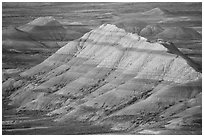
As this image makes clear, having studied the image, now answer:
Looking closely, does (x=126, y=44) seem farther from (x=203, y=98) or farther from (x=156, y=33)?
(x=203, y=98)

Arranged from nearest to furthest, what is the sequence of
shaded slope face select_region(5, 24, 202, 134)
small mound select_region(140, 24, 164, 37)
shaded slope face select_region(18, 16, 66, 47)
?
shaded slope face select_region(5, 24, 202, 134) → small mound select_region(140, 24, 164, 37) → shaded slope face select_region(18, 16, 66, 47)

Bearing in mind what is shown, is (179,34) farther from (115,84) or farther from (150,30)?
(115,84)

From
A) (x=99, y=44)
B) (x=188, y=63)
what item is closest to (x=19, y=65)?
(x=99, y=44)

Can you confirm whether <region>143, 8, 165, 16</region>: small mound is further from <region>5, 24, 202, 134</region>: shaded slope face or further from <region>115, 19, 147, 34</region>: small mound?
<region>5, 24, 202, 134</region>: shaded slope face

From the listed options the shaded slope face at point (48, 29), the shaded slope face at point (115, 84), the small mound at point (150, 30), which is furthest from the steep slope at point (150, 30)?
the shaded slope face at point (48, 29)

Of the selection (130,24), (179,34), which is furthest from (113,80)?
(179,34)

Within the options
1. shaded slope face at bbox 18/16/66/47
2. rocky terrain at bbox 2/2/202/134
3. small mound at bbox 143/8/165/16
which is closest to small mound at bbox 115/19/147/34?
rocky terrain at bbox 2/2/202/134

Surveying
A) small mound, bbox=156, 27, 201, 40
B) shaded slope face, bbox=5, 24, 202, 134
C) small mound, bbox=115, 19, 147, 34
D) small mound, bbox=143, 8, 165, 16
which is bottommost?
shaded slope face, bbox=5, 24, 202, 134
